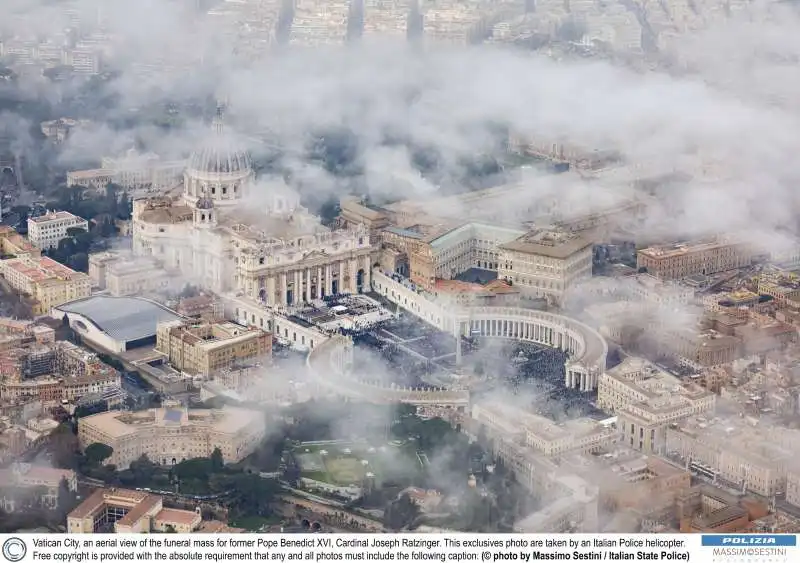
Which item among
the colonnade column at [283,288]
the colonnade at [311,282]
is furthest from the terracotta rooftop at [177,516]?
the colonnade column at [283,288]

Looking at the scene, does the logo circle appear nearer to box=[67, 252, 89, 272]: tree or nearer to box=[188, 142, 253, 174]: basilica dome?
box=[67, 252, 89, 272]: tree

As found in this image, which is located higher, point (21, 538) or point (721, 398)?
point (21, 538)

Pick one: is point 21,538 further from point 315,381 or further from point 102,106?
point 102,106

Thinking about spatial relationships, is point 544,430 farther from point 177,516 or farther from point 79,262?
point 79,262

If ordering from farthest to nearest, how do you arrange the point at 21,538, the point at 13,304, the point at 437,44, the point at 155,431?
the point at 437,44
the point at 13,304
the point at 155,431
the point at 21,538

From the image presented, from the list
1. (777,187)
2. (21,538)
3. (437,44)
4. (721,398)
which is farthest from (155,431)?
(437,44)
